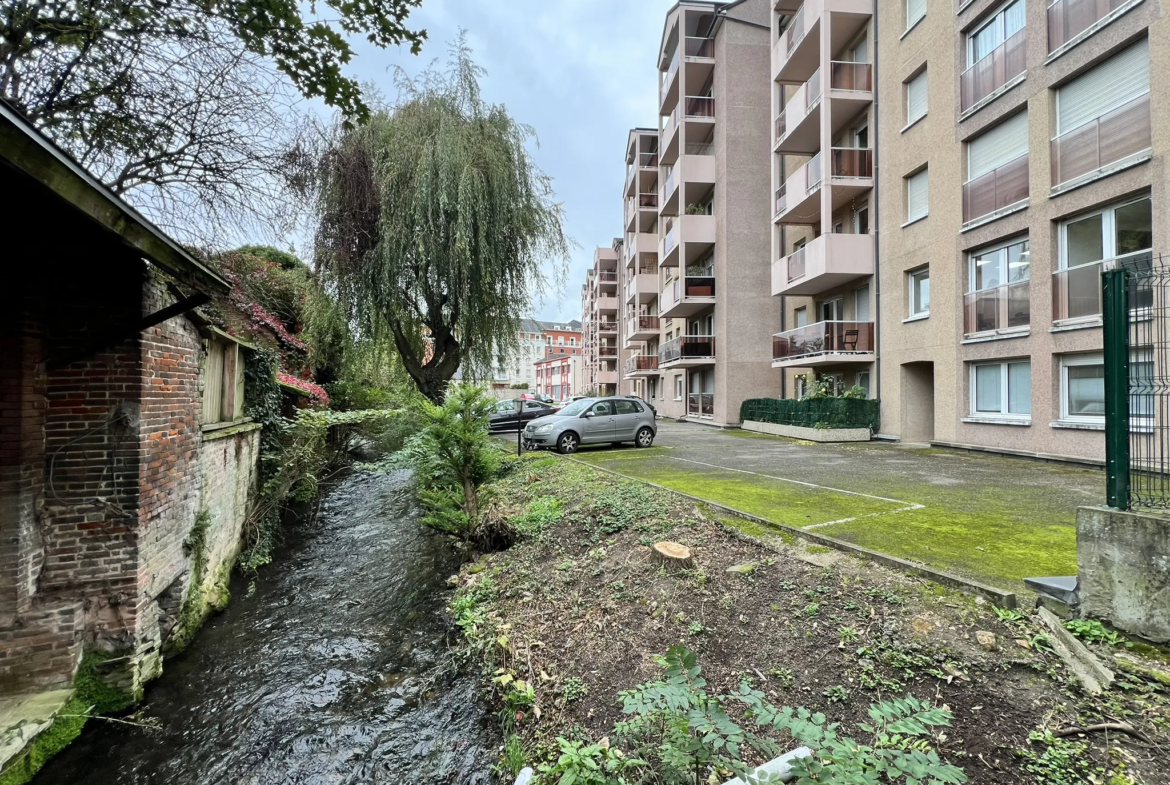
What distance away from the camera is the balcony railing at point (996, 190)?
1098 centimetres

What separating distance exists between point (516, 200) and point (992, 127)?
11.3 m

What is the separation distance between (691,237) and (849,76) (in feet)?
28.1

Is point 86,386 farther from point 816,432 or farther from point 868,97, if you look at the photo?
point 868,97

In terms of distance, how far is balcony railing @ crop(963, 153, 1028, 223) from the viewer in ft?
36.0

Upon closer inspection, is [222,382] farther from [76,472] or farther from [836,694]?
[836,694]

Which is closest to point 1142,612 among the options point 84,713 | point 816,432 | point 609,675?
point 609,675

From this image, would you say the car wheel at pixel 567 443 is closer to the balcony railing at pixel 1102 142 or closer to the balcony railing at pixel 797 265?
the balcony railing at pixel 797 265

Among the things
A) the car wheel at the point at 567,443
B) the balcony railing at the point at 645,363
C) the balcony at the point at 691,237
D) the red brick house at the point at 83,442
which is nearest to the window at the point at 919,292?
the car wheel at the point at 567,443

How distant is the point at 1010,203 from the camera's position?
1120cm

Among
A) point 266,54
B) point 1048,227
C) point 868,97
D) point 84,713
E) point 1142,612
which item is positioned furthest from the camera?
point 868,97

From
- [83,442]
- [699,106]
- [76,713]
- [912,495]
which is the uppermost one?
[699,106]

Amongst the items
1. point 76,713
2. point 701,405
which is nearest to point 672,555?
point 76,713

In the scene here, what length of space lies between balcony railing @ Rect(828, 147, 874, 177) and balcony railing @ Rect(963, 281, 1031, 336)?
5675mm

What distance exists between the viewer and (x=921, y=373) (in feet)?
47.1
